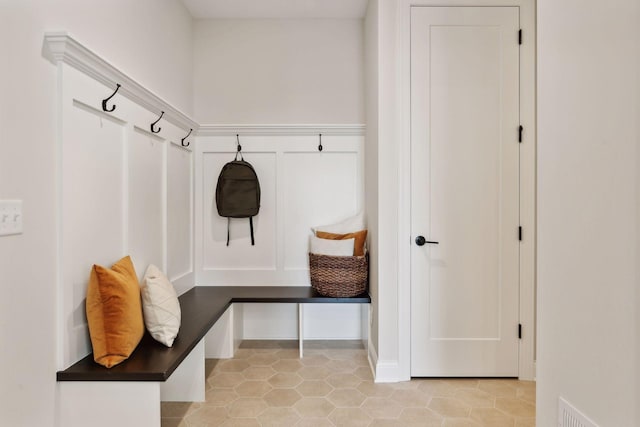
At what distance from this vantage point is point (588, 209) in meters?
1.09

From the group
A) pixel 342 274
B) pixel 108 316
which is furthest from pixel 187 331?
pixel 342 274

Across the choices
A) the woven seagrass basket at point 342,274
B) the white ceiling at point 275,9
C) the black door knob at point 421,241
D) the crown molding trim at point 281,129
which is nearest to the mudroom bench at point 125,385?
the woven seagrass basket at point 342,274

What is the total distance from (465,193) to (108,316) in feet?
6.79

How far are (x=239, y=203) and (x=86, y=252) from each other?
1.42 meters

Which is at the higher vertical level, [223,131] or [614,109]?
[223,131]

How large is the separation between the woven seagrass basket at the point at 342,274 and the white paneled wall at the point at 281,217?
0.41 meters

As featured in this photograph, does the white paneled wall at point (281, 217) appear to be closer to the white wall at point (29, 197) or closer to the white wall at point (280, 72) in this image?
the white wall at point (280, 72)

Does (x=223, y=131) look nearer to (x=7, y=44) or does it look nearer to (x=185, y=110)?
(x=185, y=110)

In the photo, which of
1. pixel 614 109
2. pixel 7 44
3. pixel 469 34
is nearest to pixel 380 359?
pixel 614 109

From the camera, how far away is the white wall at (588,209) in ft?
3.15

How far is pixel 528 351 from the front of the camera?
8.15 ft

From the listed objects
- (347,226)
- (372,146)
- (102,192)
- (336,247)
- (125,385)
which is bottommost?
(125,385)

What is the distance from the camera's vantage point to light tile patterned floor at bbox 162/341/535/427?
1.99m

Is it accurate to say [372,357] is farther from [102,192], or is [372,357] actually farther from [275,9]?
[275,9]
